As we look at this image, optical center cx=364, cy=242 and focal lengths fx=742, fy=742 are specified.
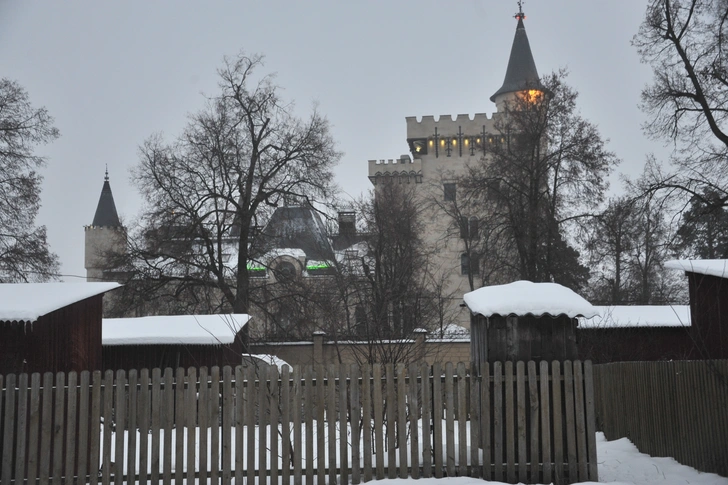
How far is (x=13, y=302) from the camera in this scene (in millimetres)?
10898

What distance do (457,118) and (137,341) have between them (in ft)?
157

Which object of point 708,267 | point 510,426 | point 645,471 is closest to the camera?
point 510,426

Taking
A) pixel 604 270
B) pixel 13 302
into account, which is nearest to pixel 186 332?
pixel 13 302

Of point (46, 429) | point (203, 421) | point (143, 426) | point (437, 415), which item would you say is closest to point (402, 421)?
point (437, 415)

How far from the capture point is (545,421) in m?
8.51

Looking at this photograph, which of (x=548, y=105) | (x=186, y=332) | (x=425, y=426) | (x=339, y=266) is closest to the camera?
(x=425, y=426)

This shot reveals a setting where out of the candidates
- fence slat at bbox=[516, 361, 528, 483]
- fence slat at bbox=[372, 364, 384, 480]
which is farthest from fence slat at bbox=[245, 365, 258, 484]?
fence slat at bbox=[516, 361, 528, 483]

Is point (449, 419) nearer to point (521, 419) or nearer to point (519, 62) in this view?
point (521, 419)

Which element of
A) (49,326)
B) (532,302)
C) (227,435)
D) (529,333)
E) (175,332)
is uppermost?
(532,302)

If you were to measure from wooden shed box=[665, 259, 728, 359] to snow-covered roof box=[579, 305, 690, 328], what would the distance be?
556 centimetres

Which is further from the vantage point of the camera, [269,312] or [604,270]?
[604,270]

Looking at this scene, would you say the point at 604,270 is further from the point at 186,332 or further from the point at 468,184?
the point at 186,332

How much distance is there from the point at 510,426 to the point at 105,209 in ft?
196

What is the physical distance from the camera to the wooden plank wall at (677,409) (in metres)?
8.61
